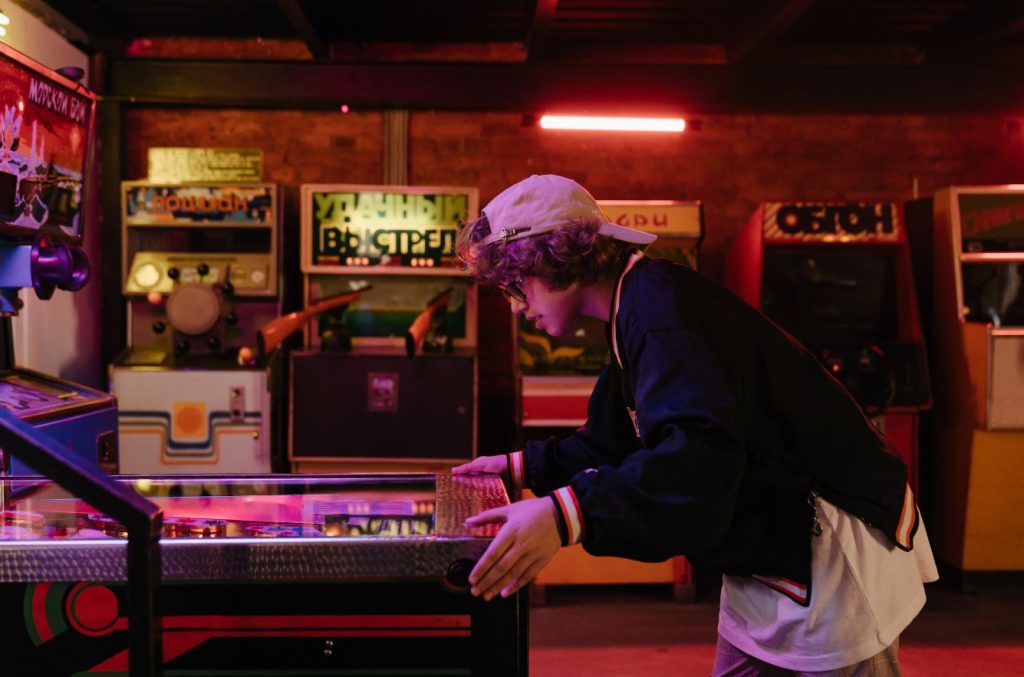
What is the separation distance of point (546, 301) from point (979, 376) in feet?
10.7

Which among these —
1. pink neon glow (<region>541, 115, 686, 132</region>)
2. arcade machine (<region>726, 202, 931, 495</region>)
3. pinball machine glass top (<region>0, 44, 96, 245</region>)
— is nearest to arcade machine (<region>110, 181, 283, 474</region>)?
pinball machine glass top (<region>0, 44, 96, 245</region>)

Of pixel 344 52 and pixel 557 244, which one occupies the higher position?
pixel 344 52

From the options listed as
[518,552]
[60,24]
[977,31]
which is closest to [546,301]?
[518,552]

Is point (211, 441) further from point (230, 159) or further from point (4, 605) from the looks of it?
point (4, 605)

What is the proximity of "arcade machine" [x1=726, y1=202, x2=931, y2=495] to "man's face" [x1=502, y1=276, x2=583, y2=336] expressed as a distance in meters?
2.55

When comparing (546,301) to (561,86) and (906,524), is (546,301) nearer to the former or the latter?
(906,524)

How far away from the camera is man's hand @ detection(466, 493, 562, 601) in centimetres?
112

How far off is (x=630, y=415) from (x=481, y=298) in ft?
10.8

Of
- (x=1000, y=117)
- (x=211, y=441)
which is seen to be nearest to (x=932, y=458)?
(x=1000, y=117)

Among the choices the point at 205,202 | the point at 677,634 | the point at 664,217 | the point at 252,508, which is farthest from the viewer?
the point at 205,202

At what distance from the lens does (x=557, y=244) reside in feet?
4.50

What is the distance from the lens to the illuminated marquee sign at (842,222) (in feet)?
13.1

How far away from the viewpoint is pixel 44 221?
2625 millimetres

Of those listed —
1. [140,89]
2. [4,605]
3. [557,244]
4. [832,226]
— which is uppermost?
[140,89]
